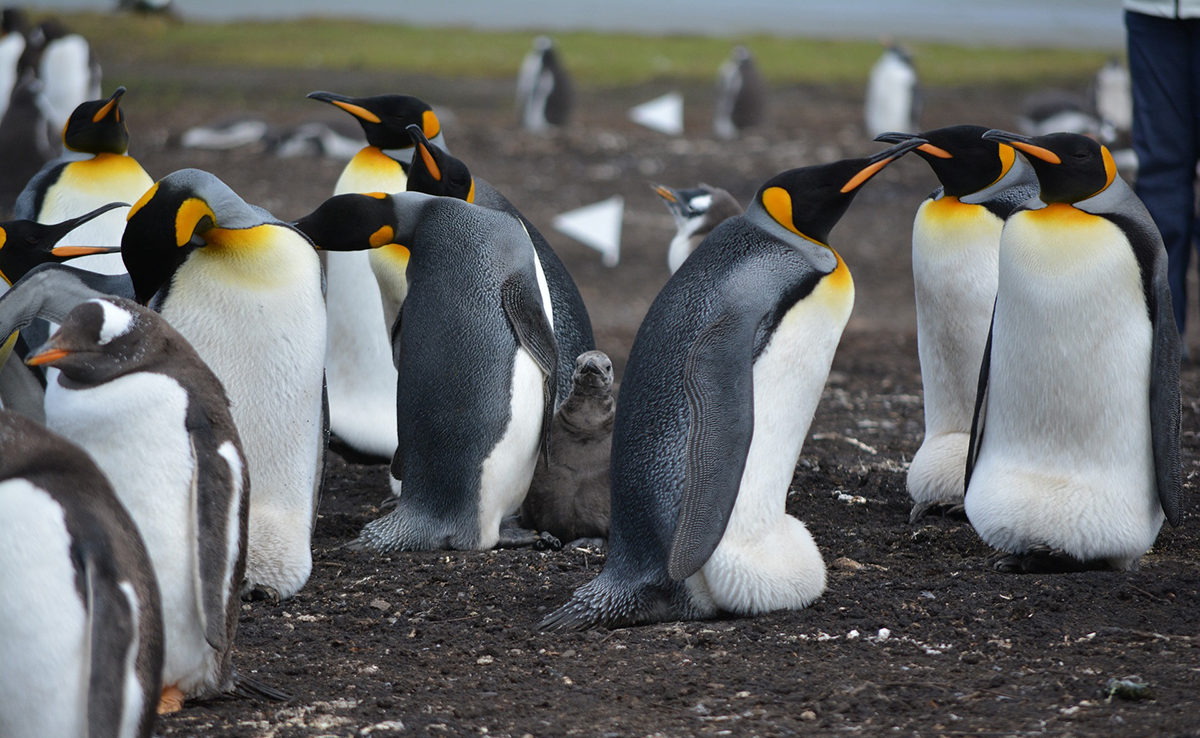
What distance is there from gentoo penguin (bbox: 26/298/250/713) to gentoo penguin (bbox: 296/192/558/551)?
44.3 inches

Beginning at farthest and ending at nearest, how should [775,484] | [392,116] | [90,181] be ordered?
[392,116] < [90,181] < [775,484]

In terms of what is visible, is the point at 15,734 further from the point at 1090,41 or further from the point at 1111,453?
the point at 1090,41

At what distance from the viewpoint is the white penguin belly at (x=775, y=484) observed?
2961 millimetres

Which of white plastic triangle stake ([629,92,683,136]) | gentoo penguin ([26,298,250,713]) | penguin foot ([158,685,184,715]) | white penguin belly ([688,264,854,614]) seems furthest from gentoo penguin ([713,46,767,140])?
penguin foot ([158,685,184,715])

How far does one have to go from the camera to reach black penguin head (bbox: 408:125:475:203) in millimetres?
4137

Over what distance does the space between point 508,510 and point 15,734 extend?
74.9 inches

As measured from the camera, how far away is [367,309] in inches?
178

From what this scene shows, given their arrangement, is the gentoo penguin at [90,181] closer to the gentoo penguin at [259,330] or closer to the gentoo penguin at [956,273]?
the gentoo penguin at [259,330]

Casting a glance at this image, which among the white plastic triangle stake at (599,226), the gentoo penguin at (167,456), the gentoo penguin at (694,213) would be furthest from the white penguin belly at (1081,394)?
the white plastic triangle stake at (599,226)

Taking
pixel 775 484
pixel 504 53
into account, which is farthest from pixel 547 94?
pixel 775 484

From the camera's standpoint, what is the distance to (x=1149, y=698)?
240 cm

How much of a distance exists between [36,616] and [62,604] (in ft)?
0.15

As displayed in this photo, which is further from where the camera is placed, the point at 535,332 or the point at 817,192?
the point at 535,332

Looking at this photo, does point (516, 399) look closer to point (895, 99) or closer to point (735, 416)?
point (735, 416)
